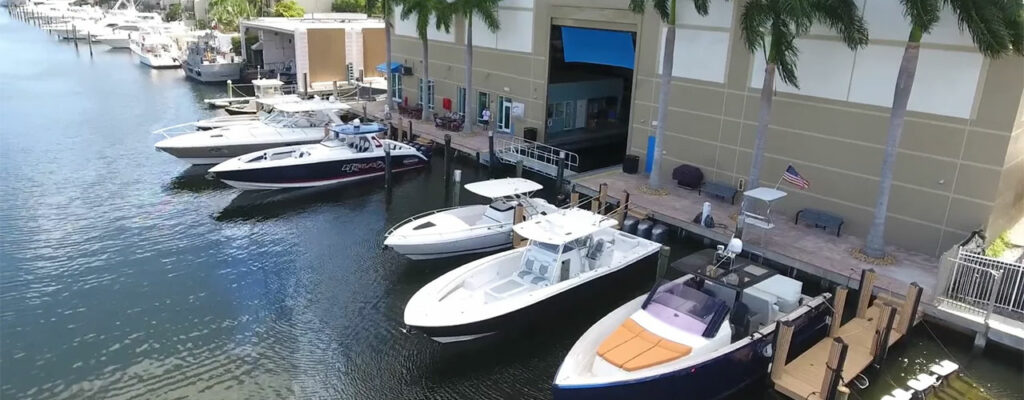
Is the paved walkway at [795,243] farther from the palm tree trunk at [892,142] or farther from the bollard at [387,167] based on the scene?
the bollard at [387,167]

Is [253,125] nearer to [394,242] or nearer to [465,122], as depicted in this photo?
[465,122]

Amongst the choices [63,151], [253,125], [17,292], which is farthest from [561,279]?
[63,151]

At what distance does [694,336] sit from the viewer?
472 inches

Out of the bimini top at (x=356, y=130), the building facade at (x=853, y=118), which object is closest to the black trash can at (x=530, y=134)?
the building facade at (x=853, y=118)

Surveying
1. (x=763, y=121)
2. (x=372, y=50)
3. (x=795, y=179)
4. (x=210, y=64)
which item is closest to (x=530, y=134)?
(x=763, y=121)

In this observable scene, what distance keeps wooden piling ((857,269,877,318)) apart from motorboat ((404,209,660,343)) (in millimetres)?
4879

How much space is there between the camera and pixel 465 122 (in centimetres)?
3194

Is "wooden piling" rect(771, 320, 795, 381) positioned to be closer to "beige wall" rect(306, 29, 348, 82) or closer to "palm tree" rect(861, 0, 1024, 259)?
"palm tree" rect(861, 0, 1024, 259)

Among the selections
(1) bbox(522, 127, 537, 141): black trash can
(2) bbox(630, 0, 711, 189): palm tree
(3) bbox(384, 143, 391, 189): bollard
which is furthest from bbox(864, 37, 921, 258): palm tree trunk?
(3) bbox(384, 143, 391, 189): bollard

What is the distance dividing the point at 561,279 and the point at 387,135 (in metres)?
18.5

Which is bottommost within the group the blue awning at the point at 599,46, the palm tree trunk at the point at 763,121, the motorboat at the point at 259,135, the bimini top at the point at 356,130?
the motorboat at the point at 259,135

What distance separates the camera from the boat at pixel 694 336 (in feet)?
36.8

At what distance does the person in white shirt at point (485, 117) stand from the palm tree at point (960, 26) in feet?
60.2

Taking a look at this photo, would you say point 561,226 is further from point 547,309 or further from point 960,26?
point 960,26
